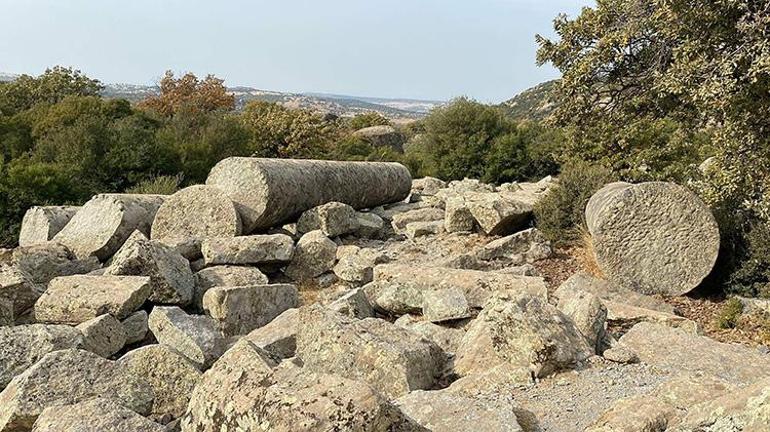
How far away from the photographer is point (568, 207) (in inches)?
385

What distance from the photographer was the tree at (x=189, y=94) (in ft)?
104

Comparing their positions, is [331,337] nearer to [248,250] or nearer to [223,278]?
[223,278]

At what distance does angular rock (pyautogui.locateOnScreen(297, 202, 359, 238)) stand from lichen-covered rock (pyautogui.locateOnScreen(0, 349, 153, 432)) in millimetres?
5849

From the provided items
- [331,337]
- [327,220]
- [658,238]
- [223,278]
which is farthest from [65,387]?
[658,238]

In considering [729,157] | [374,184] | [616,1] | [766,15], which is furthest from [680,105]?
[374,184]

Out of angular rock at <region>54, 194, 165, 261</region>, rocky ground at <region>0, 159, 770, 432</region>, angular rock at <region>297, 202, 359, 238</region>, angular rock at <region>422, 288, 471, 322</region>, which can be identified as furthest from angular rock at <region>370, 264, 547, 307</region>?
angular rock at <region>54, 194, 165, 261</region>

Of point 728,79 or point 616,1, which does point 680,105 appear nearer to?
point 616,1

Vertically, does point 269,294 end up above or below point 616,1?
below

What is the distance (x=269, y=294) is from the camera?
6.48 metres

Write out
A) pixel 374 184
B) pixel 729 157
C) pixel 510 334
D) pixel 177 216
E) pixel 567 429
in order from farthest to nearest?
pixel 374 184 → pixel 177 216 → pixel 729 157 → pixel 510 334 → pixel 567 429

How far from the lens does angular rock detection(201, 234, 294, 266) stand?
300 inches

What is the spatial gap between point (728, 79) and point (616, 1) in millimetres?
3634

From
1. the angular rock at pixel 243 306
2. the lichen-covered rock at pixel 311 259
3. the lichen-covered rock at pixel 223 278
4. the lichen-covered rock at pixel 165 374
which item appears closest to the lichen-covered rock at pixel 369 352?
the lichen-covered rock at pixel 165 374

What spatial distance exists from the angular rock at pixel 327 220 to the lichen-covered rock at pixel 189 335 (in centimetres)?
439
